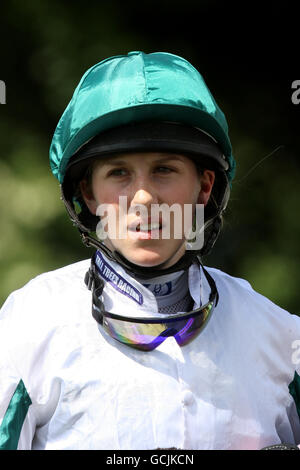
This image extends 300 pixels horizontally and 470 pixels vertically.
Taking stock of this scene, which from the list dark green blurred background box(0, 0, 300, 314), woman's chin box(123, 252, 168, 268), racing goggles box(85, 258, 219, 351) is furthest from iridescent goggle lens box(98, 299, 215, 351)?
dark green blurred background box(0, 0, 300, 314)

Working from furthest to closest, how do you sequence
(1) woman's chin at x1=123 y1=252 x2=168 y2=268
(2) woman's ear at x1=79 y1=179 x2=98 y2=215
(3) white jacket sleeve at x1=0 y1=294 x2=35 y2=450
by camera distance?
(2) woman's ear at x1=79 y1=179 x2=98 y2=215, (1) woman's chin at x1=123 y1=252 x2=168 y2=268, (3) white jacket sleeve at x1=0 y1=294 x2=35 y2=450

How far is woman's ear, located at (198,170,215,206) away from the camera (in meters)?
2.42

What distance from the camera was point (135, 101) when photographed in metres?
2.15

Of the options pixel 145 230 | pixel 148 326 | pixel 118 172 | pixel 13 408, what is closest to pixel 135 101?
pixel 118 172

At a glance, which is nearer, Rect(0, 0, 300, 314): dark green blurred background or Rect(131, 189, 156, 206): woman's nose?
Rect(131, 189, 156, 206): woman's nose

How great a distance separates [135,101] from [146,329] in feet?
2.14

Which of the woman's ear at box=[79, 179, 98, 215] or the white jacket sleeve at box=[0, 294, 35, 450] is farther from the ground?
the woman's ear at box=[79, 179, 98, 215]

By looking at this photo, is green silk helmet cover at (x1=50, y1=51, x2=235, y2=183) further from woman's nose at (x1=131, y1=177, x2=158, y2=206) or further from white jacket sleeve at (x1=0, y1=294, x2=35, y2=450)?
white jacket sleeve at (x1=0, y1=294, x2=35, y2=450)

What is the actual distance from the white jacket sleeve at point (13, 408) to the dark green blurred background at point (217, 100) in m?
1.61

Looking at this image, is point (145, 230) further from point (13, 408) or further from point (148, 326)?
point (13, 408)

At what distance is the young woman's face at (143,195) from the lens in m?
2.17

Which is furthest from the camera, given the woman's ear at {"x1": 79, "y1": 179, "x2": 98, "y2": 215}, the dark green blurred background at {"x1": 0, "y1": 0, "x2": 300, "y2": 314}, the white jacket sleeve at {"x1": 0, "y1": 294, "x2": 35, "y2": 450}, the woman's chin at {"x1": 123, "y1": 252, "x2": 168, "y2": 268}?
the dark green blurred background at {"x1": 0, "y1": 0, "x2": 300, "y2": 314}

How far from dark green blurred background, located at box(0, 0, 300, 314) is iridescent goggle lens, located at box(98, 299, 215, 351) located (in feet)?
5.03

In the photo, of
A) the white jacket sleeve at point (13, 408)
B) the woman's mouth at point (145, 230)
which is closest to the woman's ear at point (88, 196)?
the woman's mouth at point (145, 230)
